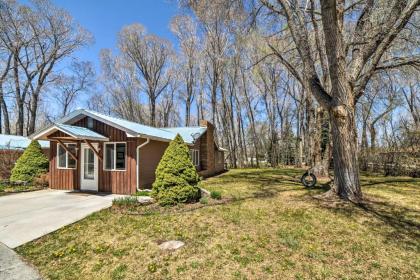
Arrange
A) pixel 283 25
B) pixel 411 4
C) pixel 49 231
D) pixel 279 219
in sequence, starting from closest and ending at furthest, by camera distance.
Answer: pixel 49 231
pixel 279 219
pixel 411 4
pixel 283 25

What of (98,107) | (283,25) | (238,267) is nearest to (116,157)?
(238,267)

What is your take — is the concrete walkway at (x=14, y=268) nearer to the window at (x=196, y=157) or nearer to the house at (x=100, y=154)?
the house at (x=100, y=154)

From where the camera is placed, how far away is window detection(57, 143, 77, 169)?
428 inches

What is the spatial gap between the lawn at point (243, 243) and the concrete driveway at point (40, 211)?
0.46m

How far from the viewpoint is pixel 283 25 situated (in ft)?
34.6

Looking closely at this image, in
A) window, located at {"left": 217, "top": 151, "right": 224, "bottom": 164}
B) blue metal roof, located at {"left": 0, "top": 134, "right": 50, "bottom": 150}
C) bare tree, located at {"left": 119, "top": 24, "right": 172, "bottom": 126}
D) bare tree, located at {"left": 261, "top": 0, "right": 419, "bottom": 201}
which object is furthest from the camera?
bare tree, located at {"left": 119, "top": 24, "right": 172, "bottom": 126}

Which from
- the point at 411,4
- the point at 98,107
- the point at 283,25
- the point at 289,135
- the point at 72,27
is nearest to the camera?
the point at 411,4

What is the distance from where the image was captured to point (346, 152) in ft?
23.6

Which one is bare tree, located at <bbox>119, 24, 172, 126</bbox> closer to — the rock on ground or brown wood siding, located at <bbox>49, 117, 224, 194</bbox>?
brown wood siding, located at <bbox>49, 117, 224, 194</bbox>

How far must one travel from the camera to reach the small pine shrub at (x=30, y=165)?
11.8 metres

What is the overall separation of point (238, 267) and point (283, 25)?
9.82 m

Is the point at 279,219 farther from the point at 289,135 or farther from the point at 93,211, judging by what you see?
the point at 289,135

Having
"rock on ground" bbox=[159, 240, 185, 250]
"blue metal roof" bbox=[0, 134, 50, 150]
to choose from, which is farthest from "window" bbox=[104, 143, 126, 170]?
"blue metal roof" bbox=[0, 134, 50, 150]

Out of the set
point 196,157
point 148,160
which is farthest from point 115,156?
point 196,157
